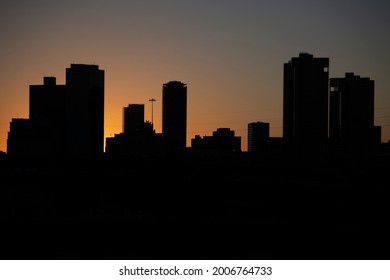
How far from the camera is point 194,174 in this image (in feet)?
419

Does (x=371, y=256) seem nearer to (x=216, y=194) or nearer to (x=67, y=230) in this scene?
(x=67, y=230)

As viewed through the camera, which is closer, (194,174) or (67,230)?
(67,230)

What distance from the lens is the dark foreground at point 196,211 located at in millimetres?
22969

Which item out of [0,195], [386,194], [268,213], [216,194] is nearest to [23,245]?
[386,194]

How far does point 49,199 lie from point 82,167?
34.5 feet

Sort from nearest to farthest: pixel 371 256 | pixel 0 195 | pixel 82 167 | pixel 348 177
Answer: pixel 371 256, pixel 348 177, pixel 82 167, pixel 0 195

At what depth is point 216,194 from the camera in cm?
11469

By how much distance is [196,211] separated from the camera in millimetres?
105750

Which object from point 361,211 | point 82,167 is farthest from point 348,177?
point 82,167

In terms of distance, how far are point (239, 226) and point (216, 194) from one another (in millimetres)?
87003

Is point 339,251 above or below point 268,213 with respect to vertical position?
above

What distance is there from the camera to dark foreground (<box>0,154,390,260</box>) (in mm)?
Result: 22969
